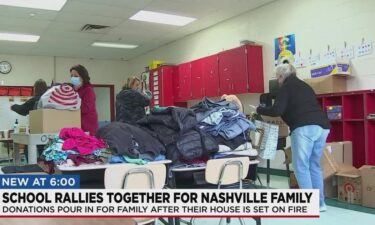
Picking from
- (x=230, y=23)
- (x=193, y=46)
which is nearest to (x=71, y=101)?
(x=230, y=23)

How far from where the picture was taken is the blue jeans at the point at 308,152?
3510mm

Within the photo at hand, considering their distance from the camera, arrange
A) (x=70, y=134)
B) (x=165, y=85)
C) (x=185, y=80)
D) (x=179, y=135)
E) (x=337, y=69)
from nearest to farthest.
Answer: (x=70, y=134)
(x=179, y=135)
(x=337, y=69)
(x=185, y=80)
(x=165, y=85)

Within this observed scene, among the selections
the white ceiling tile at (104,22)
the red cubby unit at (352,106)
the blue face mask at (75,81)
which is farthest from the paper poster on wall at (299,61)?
the blue face mask at (75,81)

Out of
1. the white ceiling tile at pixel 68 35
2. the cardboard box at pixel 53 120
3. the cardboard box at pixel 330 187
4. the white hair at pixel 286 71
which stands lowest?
the cardboard box at pixel 330 187

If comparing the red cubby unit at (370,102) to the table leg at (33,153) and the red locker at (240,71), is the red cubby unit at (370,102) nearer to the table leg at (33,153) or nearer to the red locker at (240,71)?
the red locker at (240,71)

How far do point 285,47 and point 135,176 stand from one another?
4.21m

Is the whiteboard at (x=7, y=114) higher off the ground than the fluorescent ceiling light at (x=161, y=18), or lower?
lower

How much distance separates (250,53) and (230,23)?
1109mm

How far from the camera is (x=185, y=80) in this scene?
7879 mm

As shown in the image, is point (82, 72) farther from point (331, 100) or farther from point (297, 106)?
point (331, 100)

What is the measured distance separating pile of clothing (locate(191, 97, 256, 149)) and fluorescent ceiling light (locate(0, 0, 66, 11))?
3795 millimetres

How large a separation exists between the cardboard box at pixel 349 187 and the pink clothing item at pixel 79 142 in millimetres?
2868

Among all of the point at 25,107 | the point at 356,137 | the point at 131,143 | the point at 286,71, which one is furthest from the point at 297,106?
the point at 25,107

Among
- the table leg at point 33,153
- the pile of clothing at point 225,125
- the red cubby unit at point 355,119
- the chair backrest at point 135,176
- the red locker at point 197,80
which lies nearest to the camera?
the chair backrest at point 135,176
